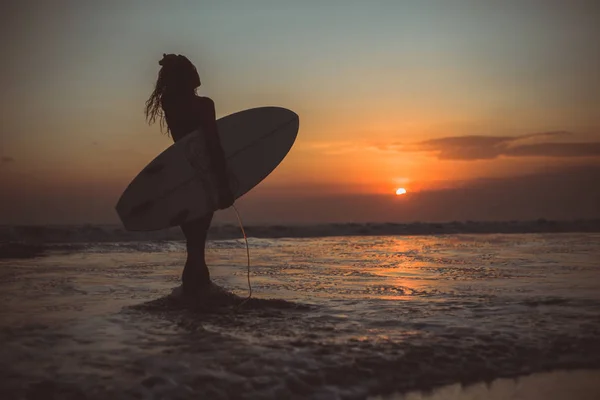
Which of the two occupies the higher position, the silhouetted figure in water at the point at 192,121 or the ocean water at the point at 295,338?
the silhouetted figure in water at the point at 192,121

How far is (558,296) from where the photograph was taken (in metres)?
5.73

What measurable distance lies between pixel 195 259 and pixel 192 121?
1346 millimetres

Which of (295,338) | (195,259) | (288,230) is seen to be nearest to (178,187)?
(195,259)

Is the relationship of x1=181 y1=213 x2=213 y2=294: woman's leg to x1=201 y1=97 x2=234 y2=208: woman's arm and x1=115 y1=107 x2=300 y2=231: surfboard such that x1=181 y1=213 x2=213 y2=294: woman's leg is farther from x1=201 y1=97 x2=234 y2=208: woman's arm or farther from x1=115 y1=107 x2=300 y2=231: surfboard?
x1=201 y1=97 x2=234 y2=208: woman's arm

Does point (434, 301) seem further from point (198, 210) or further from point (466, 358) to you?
point (198, 210)

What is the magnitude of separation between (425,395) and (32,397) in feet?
6.37

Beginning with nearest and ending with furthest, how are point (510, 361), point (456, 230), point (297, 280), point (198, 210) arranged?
point (510, 361) < point (198, 210) < point (297, 280) < point (456, 230)

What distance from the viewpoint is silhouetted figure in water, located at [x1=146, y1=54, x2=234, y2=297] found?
5.41 metres

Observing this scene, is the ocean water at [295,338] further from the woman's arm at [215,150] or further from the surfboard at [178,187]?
the woman's arm at [215,150]

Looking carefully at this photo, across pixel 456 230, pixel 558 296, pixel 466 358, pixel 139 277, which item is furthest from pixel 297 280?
pixel 456 230

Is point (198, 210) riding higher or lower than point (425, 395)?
higher

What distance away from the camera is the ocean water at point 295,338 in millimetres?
2982

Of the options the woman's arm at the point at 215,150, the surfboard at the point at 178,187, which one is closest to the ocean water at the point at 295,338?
the surfboard at the point at 178,187

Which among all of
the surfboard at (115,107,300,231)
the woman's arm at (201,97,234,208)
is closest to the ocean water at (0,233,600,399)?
the surfboard at (115,107,300,231)
